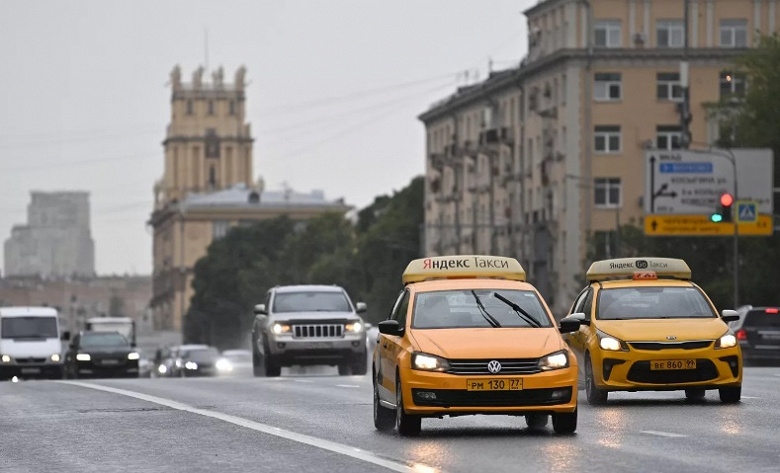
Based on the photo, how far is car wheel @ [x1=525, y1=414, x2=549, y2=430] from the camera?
2028 centimetres

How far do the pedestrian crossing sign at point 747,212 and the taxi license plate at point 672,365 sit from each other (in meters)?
46.8

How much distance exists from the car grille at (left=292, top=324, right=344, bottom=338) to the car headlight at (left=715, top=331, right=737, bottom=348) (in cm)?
1645

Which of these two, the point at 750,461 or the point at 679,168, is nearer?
the point at 750,461

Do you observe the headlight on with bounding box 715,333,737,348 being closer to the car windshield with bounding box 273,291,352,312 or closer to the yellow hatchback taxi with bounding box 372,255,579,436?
the yellow hatchback taxi with bounding box 372,255,579,436

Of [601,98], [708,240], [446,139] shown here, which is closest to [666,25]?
[601,98]

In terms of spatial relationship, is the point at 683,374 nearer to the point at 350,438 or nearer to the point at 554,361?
the point at 554,361

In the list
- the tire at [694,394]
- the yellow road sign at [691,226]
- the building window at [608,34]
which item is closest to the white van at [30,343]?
the yellow road sign at [691,226]

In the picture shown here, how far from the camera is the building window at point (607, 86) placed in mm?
105381

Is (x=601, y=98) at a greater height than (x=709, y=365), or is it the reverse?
(x=601, y=98)

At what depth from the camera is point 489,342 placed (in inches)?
748

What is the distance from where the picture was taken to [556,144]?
4203 inches

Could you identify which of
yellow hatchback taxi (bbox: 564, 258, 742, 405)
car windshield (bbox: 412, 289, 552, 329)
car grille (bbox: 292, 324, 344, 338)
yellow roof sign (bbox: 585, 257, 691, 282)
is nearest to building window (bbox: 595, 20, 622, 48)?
car grille (bbox: 292, 324, 344, 338)

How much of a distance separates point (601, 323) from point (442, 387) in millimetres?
6630

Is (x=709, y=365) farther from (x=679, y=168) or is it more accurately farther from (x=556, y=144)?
(x=556, y=144)
